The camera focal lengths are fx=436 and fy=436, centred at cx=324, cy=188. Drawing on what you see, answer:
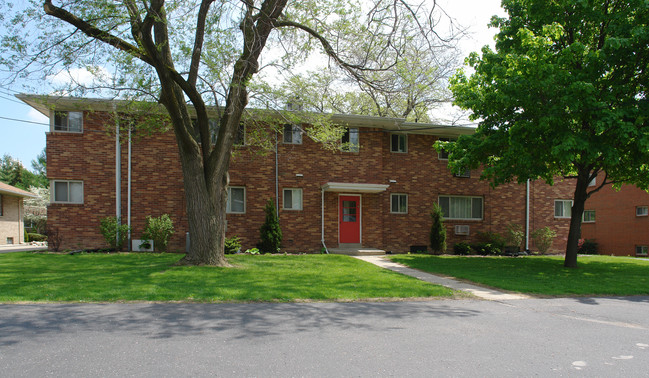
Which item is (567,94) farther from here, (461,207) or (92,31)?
(92,31)

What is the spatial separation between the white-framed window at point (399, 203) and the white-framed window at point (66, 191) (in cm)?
1211

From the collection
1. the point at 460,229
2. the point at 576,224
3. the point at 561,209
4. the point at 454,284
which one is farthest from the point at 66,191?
the point at 561,209

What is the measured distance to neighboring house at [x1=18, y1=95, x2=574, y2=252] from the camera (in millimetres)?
15875

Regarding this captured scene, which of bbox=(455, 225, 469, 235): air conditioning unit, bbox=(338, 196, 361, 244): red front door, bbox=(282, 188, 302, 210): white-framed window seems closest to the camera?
bbox=(282, 188, 302, 210): white-framed window

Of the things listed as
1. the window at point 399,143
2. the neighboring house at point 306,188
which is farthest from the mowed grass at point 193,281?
the window at point 399,143

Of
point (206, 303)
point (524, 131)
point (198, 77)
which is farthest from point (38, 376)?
point (524, 131)

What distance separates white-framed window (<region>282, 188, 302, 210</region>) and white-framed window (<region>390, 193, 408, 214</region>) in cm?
402

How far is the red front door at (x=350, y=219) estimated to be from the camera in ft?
58.8

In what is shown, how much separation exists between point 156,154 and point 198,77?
5382mm

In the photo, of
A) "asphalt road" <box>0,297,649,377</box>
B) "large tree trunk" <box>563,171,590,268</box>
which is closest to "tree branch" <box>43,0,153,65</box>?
"asphalt road" <box>0,297,649,377</box>

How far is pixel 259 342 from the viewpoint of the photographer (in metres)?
5.09

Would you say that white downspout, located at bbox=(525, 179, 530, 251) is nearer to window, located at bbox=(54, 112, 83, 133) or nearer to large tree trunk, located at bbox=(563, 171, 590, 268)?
large tree trunk, located at bbox=(563, 171, 590, 268)

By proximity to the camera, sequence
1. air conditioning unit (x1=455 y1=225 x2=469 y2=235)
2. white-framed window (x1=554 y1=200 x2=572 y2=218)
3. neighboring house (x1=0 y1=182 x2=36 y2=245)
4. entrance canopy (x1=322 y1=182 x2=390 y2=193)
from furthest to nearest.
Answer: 1. neighboring house (x1=0 y1=182 x2=36 y2=245)
2. white-framed window (x1=554 y1=200 x2=572 y2=218)
3. air conditioning unit (x1=455 y1=225 x2=469 y2=235)
4. entrance canopy (x1=322 y1=182 x2=390 y2=193)

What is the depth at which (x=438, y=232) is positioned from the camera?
18109mm
